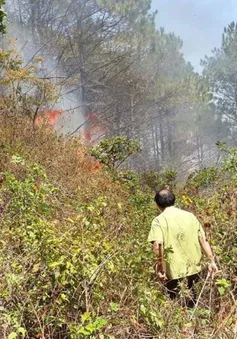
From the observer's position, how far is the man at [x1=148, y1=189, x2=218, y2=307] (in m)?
3.65

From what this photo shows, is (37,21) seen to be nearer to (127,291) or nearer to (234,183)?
(234,183)

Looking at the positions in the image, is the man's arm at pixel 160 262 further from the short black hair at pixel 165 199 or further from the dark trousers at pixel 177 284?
the short black hair at pixel 165 199

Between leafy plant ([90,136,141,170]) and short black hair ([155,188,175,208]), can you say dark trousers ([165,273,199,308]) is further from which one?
leafy plant ([90,136,141,170])

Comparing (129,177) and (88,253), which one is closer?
(88,253)

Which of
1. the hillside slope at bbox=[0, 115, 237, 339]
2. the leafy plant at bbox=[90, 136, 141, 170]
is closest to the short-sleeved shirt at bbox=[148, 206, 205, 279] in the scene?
the hillside slope at bbox=[0, 115, 237, 339]

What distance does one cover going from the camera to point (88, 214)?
418 centimetres

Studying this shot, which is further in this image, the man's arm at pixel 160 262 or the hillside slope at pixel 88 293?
the man's arm at pixel 160 262

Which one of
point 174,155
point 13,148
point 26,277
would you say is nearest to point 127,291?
point 26,277

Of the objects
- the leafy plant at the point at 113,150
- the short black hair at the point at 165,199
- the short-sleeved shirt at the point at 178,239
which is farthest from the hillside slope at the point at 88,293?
the leafy plant at the point at 113,150

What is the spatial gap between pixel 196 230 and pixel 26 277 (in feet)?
4.99

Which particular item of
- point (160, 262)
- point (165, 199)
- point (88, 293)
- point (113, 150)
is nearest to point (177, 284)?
point (160, 262)

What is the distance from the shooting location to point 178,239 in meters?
3.75

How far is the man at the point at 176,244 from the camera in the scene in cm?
365

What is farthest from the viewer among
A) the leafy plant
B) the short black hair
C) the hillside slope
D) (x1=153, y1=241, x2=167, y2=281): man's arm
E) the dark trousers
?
the leafy plant
